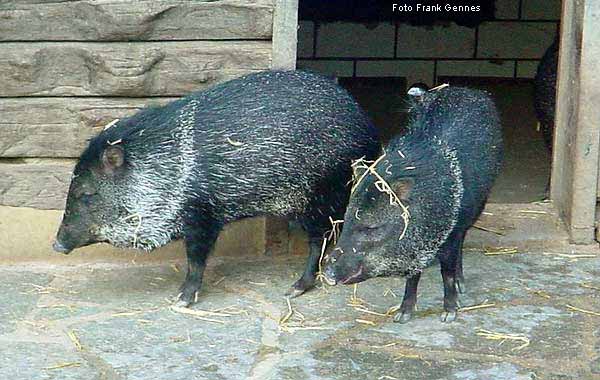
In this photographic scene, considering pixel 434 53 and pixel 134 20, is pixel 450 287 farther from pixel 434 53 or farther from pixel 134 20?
pixel 434 53

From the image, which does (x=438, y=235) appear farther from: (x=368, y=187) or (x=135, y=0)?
(x=135, y=0)

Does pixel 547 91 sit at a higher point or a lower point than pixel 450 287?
higher

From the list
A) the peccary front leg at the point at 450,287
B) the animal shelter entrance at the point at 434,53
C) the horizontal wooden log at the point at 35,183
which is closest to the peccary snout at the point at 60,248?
the horizontal wooden log at the point at 35,183

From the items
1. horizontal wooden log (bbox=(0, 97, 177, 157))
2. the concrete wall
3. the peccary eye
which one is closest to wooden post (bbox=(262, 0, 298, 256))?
horizontal wooden log (bbox=(0, 97, 177, 157))

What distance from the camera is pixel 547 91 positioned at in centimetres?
641

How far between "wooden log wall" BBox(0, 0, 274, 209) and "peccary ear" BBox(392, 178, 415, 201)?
1.21m

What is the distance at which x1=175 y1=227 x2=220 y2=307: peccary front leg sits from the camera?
4914 millimetres

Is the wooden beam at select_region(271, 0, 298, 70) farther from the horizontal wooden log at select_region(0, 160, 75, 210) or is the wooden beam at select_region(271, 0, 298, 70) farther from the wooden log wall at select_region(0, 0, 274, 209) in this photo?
the horizontal wooden log at select_region(0, 160, 75, 210)

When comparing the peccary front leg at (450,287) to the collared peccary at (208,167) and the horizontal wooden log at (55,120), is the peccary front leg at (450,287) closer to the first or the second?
the collared peccary at (208,167)

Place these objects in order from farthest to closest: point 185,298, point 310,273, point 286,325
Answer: point 310,273, point 185,298, point 286,325

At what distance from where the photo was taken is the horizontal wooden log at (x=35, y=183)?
540 cm

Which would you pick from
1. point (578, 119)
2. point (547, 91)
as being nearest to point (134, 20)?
point (578, 119)

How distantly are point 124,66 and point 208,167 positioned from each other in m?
0.75

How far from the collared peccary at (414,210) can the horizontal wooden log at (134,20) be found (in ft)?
3.41
